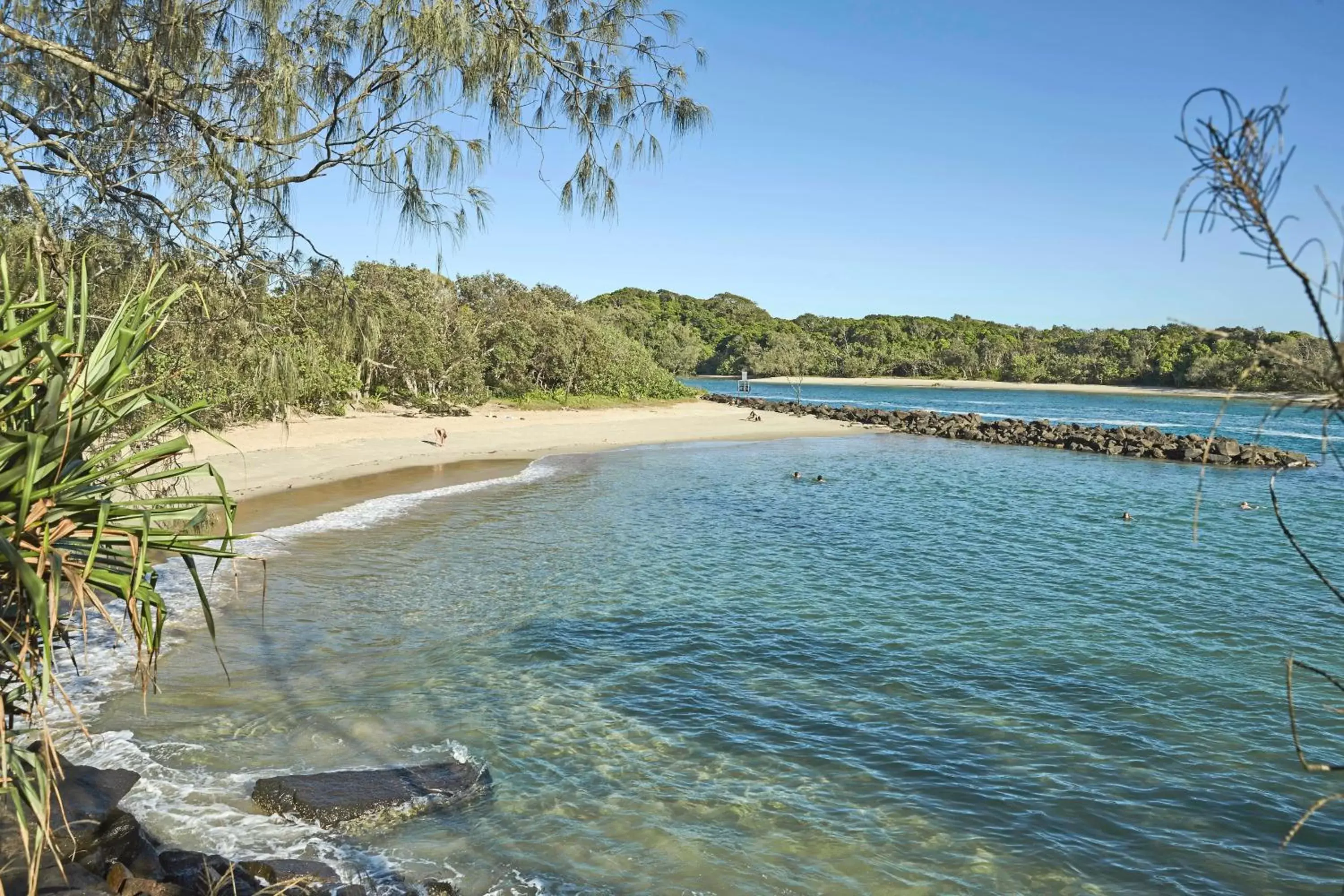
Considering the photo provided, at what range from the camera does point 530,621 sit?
1239cm

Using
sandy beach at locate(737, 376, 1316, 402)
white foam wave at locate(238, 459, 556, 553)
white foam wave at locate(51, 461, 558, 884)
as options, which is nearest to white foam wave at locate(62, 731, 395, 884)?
white foam wave at locate(51, 461, 558, 884)

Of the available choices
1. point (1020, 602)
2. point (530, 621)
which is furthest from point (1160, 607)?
point (530, 621)

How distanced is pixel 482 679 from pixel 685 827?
12.5ft

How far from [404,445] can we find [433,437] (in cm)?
248

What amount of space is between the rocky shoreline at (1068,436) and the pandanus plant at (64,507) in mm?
32793

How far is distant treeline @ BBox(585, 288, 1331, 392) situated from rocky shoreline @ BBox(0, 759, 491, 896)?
69387 millimetres

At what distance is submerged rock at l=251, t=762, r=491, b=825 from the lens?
269 inches

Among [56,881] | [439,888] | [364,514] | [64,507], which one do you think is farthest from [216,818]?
[364,514]

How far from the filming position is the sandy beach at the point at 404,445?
21719 millimetres

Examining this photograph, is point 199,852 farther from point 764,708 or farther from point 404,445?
point 404,445

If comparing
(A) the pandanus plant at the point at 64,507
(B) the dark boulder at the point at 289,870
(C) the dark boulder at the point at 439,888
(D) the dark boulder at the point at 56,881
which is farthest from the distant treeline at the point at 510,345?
(C) the dark boulder at the point at 439,888

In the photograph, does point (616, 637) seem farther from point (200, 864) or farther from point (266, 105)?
point (266, 105)

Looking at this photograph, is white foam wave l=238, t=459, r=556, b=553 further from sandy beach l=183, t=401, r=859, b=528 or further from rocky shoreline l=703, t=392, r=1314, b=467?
rocky shoreline l=703, t=392, r=1314, b=467

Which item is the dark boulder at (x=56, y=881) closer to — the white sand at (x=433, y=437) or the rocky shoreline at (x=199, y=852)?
the rocky shoreline at (x=199, y=852)
